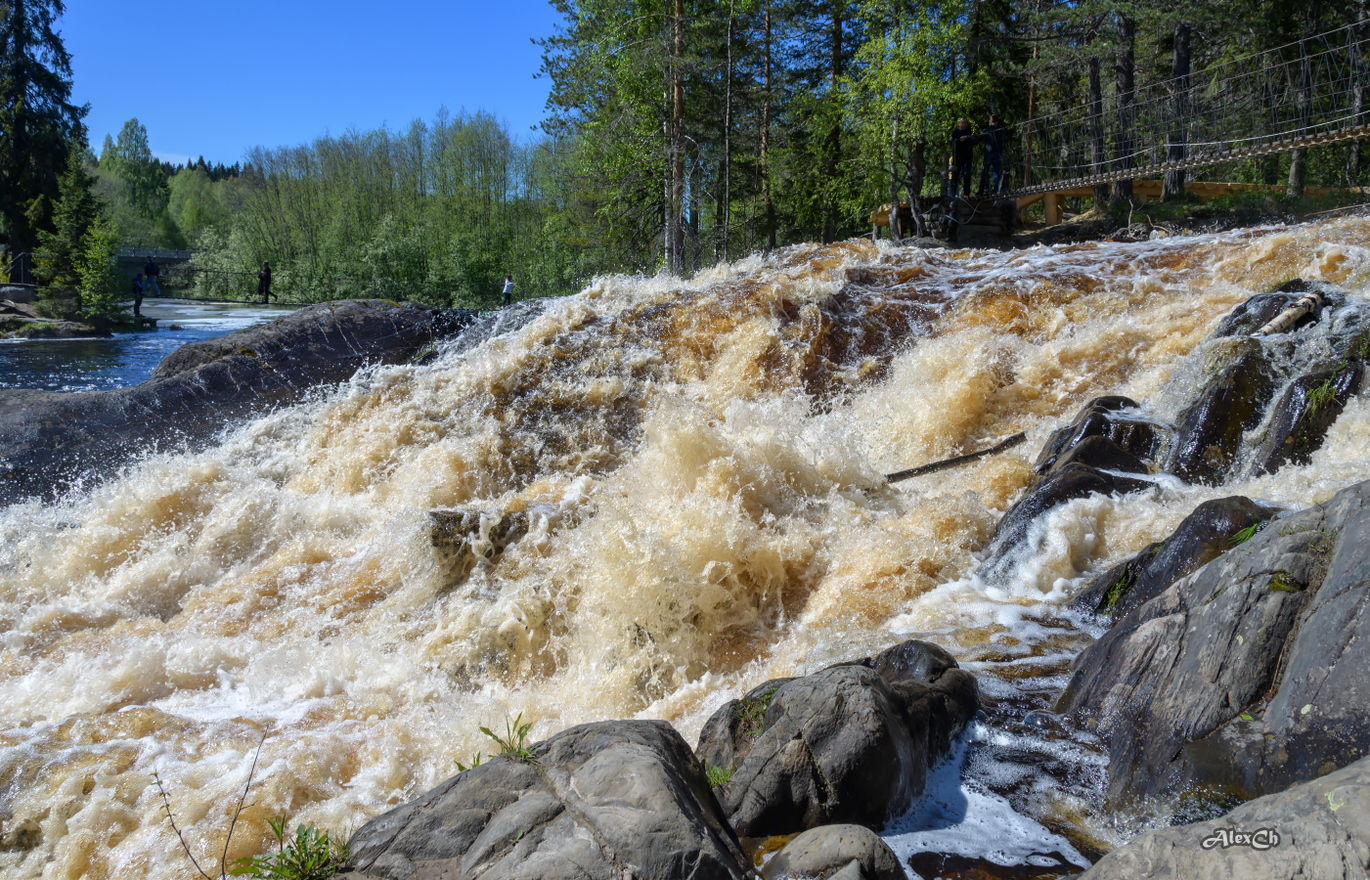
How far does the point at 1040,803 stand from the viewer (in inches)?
109

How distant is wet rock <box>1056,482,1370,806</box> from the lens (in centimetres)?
230

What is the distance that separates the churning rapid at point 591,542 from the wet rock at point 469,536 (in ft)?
0.12

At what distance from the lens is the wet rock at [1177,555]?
3791mm

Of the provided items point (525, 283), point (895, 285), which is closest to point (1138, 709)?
point (895, 285)

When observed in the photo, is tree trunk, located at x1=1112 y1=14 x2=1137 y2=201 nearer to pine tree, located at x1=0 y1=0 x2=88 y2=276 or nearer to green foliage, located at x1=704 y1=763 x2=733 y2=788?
green foliage, located at x1=704 y1=763 x2=733 y2=788

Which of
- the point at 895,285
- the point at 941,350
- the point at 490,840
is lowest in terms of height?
the point at 490,840

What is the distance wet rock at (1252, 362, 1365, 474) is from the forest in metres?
7.63

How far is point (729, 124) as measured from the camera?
17922 millimetres

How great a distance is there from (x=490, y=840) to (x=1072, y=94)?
87.1ft

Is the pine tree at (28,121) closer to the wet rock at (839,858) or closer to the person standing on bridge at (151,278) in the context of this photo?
the person standing on bridge at (151,278)

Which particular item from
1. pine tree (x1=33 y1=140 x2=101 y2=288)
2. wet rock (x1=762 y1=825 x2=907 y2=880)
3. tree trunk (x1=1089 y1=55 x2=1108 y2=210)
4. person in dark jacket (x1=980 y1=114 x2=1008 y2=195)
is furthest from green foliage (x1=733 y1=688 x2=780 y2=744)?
pine tree (x1=33 y1=140 x2=101 y2=288)

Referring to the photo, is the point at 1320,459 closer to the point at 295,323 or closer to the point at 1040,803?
the point at 1040,803

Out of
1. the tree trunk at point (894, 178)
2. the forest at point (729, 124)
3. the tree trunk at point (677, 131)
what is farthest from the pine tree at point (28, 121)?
the tree trunk at point (894, 178)

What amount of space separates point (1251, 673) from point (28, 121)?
39066 mm
